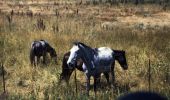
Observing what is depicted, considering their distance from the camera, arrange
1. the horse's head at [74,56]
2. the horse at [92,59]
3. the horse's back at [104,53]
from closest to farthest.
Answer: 1. the horse's head at [74,56]
2. the horse at [92,59]
3. the horse's back at [104,53]

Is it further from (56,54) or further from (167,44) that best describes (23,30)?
(167,44)

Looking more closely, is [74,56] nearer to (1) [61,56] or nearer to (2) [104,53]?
(2) [104,53]

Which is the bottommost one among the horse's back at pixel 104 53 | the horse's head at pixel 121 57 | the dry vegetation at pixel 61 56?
the dry vegetation at pixel 61 56

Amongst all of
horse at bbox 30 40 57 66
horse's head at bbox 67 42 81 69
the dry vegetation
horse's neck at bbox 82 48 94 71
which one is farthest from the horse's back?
horse at bbox 30 40 57 66

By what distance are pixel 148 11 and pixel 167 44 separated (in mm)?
14712

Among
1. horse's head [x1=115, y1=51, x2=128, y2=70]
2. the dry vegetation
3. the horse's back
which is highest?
the horse's back

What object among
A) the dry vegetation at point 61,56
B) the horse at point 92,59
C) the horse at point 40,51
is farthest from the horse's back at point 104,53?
the horse at point 40,51

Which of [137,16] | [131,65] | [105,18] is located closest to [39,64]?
[131,65]

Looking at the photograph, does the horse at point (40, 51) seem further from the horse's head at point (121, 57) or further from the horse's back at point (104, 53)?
the horse's back at point (104, 53)

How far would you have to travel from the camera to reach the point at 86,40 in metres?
14.2

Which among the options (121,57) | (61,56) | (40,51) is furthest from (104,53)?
(61,56)

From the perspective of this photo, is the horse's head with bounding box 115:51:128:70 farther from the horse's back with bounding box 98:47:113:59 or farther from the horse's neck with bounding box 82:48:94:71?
the horse's neck with bounding box 82:48:94:71

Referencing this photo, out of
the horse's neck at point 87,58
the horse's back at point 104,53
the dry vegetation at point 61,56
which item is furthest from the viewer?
the horse's back at point 104,53

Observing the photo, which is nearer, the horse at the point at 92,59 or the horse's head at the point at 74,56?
the horse's head at the point at 74,56
